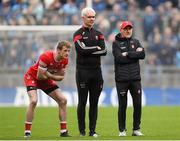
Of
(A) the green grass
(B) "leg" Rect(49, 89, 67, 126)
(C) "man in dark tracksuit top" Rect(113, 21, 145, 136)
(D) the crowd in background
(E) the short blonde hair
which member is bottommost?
(A) the green grass

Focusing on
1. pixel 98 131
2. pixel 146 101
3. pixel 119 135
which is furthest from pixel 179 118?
pixel 146 101

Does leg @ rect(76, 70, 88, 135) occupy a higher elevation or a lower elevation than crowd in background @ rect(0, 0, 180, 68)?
lower

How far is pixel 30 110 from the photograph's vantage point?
1669 centimetres

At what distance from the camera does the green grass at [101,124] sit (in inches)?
654

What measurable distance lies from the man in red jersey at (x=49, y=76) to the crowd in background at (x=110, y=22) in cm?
1102

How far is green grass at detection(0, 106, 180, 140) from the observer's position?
54.5ft

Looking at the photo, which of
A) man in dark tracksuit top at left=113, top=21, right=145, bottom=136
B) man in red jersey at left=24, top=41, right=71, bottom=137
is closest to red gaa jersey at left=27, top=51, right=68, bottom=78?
man in red jersey at left=24, top=41, right=71, bottom=137

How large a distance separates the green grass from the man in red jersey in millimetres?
420

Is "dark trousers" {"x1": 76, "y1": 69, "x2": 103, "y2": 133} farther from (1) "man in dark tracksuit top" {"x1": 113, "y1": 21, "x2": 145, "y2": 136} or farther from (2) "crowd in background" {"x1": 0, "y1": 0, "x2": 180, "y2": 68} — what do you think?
(2) "crowd in background" {"x1": 0, "y1": 0, "x2": 180, "y2": 68}

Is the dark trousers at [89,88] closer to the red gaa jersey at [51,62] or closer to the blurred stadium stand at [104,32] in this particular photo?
the red gaa jersey at [51,62]

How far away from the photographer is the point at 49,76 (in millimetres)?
16547

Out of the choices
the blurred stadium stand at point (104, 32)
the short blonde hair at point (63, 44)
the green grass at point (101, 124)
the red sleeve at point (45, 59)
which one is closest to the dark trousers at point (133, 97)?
the green grass at point (101, 124)

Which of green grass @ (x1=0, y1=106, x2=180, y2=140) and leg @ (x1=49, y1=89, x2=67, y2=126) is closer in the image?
green grass @ (x1=0, y1=106, x2=180, y2=140)

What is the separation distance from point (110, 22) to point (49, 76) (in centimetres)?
1420
